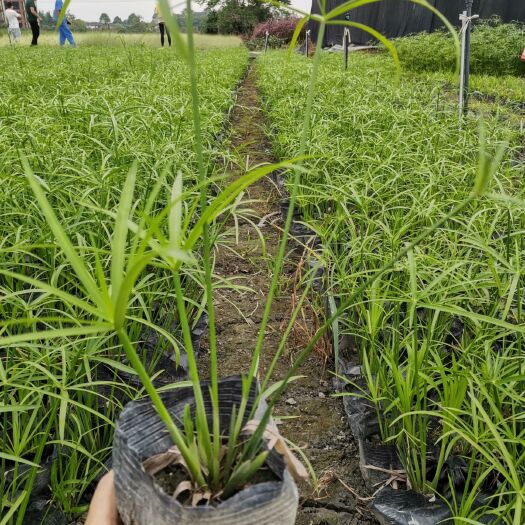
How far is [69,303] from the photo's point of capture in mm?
1231

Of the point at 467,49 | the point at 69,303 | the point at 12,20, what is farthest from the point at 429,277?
the point at 12,20

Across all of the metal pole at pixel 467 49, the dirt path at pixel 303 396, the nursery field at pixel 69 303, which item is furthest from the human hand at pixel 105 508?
the metal pole at pixel 467 49

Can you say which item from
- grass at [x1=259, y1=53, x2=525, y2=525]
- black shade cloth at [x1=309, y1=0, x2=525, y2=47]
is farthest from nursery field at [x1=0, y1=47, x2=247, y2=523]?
black shade cloth at [x1=309, y1=0, x2=525, y2=47]

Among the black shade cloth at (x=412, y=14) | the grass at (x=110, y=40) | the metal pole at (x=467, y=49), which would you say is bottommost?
the metal pole at (x=467, y=49)

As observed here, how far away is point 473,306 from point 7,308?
4.56 ft

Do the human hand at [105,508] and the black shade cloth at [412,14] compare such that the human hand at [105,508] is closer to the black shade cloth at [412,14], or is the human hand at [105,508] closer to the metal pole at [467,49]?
the metal pole at [467,49]

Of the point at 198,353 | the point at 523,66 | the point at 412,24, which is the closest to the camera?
the point at 198,353

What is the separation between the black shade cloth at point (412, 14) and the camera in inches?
434

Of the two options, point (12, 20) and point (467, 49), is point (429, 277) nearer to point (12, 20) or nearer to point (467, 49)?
point (467, 49)

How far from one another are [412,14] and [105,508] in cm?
1693

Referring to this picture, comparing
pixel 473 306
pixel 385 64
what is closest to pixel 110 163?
pixel 473 306

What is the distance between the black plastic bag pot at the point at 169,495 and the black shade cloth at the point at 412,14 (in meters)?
10.2

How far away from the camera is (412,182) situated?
2.20m

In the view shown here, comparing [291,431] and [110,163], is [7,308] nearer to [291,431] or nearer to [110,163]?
[110,163]
